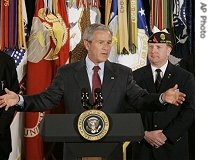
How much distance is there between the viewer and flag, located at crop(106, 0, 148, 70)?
3.41 m

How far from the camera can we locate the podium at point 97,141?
5.32 feet

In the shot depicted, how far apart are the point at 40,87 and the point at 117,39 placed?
27.8 inches

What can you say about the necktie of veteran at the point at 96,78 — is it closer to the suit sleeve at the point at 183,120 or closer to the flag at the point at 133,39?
the suit sleeve at the point at 183,120

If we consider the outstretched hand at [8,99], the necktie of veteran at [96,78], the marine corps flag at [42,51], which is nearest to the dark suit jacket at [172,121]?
the necktie of veteran at [96,78]

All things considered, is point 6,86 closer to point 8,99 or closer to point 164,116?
point 8,99

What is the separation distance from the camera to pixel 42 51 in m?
3.38

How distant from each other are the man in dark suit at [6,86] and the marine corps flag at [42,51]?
1.20 feet

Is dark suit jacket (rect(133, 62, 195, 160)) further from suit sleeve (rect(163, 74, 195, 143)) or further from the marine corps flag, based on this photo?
the marine corps flag

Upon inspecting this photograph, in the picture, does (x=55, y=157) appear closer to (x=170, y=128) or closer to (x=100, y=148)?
(x=170, y=128)

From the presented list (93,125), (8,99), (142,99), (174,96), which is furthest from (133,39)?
(93,125)

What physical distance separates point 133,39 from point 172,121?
2.99 ft

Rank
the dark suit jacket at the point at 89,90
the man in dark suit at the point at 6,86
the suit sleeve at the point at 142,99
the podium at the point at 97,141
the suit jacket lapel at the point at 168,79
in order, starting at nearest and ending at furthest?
1. the podium at the point at 97,141
2. the suit sleeve at the point at 142,99
3. the dark suit jacket at the point at 89,90
4. the suit jacket lapel at the point at 168,79
5. the man in dark suit at the point at 6,86

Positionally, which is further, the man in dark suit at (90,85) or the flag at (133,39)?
the flag at (133,39)
